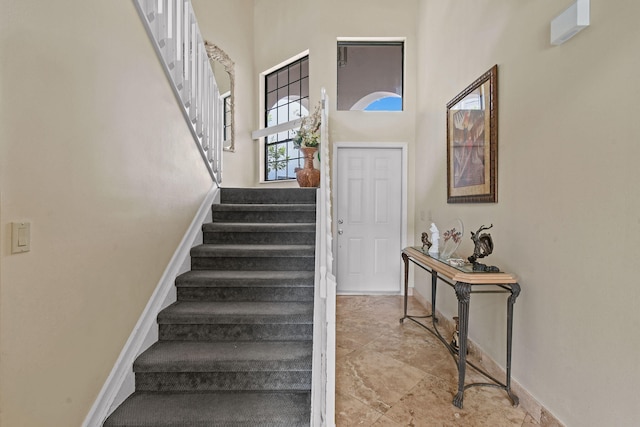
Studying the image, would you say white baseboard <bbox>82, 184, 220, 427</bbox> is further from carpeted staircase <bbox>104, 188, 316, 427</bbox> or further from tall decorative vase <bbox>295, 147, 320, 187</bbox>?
tall decorative vase <bbox>295, 147, 320, 187</bbox>

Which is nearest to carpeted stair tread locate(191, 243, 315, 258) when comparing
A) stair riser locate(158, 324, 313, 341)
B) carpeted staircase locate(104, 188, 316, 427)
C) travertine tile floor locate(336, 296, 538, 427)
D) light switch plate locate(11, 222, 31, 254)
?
carpeted staircase locate(104, 188, 316, 427)

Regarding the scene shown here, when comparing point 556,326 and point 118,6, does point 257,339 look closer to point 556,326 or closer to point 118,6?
point 556,326

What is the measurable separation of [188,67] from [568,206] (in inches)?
109

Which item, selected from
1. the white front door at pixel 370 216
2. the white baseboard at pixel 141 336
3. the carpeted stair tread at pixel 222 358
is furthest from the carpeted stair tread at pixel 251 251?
the white front door at pixel 370 216

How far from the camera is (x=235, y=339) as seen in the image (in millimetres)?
2016

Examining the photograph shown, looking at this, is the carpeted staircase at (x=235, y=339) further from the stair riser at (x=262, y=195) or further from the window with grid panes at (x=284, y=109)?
the window with grid panes at (x=284, y=109)

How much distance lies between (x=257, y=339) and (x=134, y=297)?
0.81 m

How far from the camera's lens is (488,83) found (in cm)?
226

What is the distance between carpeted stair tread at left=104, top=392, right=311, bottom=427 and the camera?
1.53 meters

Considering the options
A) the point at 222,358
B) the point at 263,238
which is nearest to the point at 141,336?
the point at 222,358

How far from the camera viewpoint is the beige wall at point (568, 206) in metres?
1.28

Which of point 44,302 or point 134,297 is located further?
point 134,297

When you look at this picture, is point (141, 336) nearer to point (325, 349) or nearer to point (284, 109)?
point (325, 349)

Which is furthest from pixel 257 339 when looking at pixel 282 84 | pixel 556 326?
pixel 282 84
